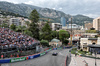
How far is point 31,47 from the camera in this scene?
105 ft

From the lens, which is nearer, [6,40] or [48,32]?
[6,40]

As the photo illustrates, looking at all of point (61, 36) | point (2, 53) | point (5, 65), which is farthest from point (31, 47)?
point (61, 36)

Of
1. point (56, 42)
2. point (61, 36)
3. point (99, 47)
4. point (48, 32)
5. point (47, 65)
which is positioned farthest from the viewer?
point (61, 36)

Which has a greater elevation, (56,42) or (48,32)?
(48,32)

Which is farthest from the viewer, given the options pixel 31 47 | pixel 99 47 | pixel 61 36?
pixel 61 36

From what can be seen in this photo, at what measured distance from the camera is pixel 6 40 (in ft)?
93.2

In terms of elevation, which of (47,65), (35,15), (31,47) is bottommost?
(47,65)

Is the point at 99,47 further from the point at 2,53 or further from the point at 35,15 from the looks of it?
the point at 35,15

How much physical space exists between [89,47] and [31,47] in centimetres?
2283

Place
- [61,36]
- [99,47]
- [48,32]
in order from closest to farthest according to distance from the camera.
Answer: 1. [99,47]
2. [48,32]
3. [61,36]

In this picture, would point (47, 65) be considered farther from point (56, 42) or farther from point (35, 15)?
point (35, 15)

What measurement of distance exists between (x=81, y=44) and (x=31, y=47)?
2311 cm

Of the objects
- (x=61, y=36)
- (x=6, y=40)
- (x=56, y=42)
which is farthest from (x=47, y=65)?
(x=61, y=36)

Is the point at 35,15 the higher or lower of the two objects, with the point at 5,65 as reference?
higher
